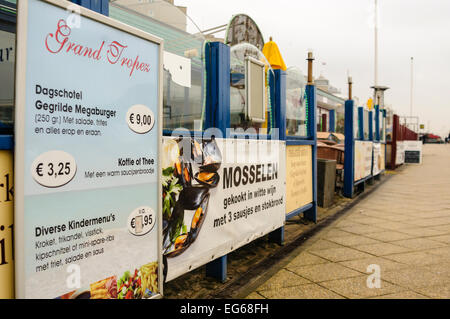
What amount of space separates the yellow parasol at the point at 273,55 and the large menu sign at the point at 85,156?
95.9 inches

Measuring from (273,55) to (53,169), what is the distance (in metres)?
3.36

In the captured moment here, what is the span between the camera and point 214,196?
2.81m

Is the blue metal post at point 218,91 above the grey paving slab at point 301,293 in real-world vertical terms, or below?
above

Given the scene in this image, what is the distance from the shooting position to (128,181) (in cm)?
194

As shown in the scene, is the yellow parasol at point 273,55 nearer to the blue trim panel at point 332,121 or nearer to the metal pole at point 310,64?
the metal pole at point 310,64

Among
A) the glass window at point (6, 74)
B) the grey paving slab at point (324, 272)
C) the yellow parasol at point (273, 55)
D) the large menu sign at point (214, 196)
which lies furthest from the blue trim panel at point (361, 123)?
the glass window at point (6, 74)

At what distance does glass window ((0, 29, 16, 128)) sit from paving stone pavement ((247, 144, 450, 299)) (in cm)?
205

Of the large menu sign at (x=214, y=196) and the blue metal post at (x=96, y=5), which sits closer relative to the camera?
the blue metal post at (x=96, y=5)

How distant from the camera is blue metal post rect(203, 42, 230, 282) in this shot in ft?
9.45

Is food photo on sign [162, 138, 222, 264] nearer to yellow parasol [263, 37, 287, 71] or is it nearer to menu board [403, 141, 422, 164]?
yellow parasol [263, 37, 287, 71]

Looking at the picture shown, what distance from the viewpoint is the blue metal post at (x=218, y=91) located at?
9.45 feet

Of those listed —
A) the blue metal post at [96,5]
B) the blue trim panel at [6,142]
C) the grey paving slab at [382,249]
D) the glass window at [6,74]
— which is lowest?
the grey paving slab at [382,249]
